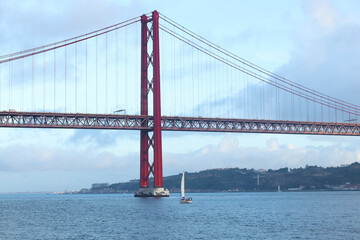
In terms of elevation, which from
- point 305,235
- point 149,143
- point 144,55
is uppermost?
point 144,55

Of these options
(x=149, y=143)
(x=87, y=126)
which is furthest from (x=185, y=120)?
(x=87, y=126)

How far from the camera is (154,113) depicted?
86.2 m

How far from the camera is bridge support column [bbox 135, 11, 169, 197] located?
282 ft

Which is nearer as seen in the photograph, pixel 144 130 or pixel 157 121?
pixel 157 121

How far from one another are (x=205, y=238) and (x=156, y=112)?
44.7m

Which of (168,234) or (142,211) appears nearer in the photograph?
(168,234)

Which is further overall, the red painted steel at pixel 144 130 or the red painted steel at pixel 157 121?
the red painted steel at pixel 144 130

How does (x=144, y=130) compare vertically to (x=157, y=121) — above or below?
below

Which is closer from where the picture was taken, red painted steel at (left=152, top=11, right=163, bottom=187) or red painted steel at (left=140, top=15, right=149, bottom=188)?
red painted steel at (left=152, top=11, right=163, bottom=187)

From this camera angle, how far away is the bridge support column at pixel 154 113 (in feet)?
282

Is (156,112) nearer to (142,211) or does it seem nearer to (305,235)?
(142,211)

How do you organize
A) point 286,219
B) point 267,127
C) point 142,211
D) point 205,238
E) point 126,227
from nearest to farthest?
point 205,238 → point 126,227 → point 286,219 → point 142,211 → point 267,127

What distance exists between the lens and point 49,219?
60.3 metres

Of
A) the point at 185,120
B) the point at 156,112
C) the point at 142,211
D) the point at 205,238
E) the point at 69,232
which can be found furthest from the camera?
the point at 185,120
